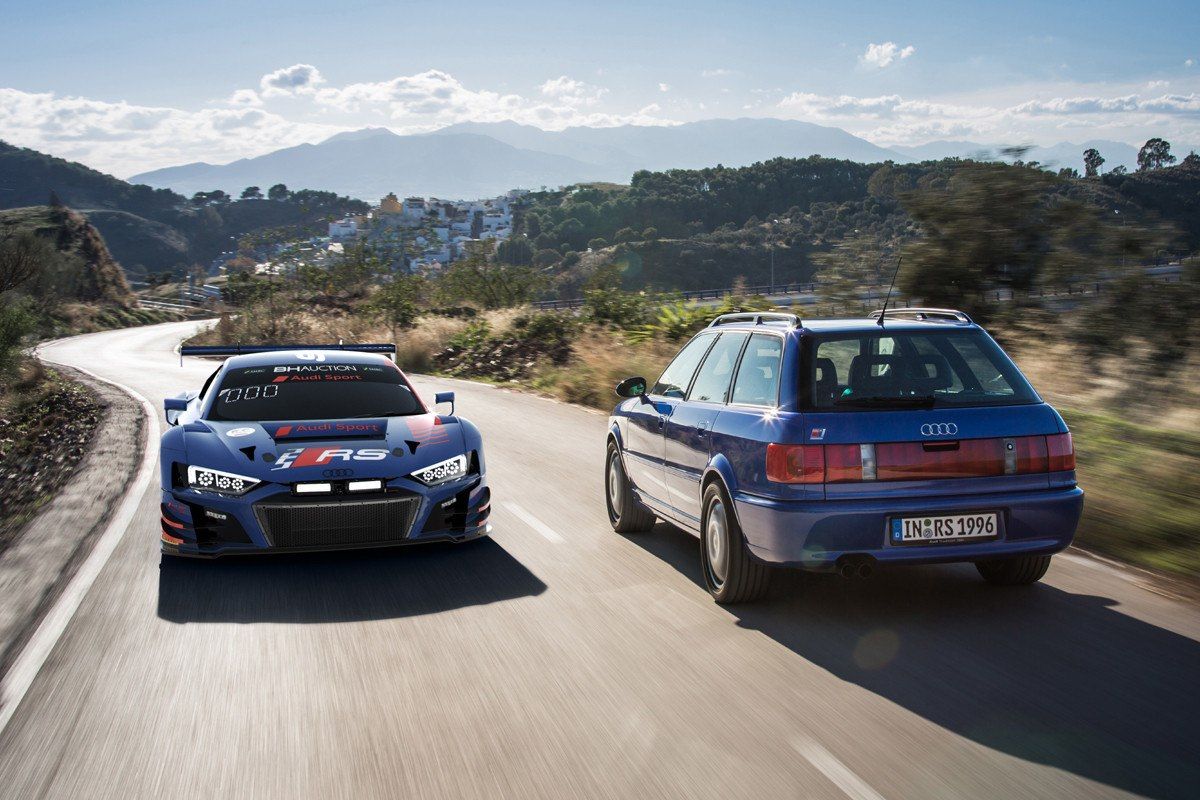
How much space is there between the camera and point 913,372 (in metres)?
6.16

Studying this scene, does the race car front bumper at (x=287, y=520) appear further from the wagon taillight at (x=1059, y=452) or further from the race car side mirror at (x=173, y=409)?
the wagon taillight at (x=1059, y=452)

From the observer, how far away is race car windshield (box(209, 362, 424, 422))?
8141mm

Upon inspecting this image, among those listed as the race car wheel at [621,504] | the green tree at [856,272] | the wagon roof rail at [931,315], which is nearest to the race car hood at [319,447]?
the race car wheel at [621,504]

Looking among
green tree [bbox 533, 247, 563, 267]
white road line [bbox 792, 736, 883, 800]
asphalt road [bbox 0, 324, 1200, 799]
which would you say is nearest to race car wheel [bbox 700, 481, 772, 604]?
asphalt road [bbox 0, 324, 1200, 799]

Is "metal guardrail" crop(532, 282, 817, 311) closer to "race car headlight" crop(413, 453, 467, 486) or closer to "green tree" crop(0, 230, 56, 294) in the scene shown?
"race car headlight" crop(413, 453, 467, 486)

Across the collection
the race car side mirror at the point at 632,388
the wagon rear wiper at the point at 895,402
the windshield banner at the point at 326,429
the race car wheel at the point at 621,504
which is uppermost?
the wagon rear wiper at the point at 895,402

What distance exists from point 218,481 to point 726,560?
127 inches

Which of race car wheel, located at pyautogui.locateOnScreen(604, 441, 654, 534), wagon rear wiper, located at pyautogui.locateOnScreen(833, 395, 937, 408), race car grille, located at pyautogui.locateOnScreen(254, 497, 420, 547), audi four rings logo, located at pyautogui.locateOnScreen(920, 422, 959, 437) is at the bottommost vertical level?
race car wheel, located at pyautogui.locateOnScreen(604, 441, 654, 534)

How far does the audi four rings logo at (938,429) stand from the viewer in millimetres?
5510

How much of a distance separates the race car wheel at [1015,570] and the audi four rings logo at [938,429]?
1.07 meters

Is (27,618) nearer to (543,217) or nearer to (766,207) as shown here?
(766,207)

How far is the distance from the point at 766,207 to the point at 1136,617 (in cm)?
8622

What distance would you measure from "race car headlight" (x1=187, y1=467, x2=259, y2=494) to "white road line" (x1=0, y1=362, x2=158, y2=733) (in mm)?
899

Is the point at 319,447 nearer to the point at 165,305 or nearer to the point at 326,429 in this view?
the point at 326,429
